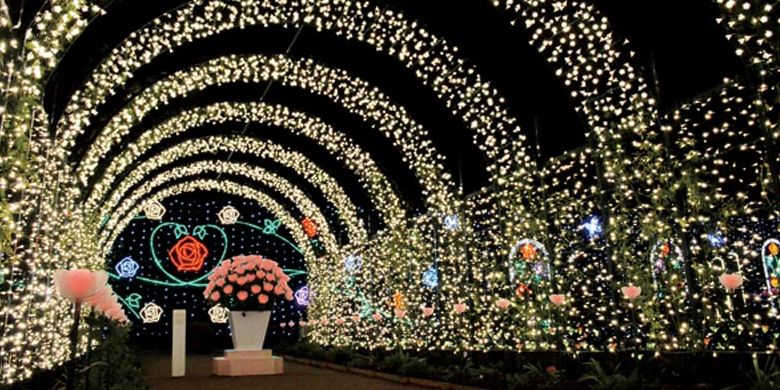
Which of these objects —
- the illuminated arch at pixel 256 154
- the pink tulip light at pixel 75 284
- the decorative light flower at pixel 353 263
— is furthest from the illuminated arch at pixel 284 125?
the pink tulip light at pixel 75 284

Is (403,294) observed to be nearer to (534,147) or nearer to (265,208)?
(534,147)

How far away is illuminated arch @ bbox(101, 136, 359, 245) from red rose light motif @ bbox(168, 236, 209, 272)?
5.38 m

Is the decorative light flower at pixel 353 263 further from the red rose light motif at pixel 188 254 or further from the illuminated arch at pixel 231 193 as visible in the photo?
the red rose light motif at pixel 188 254

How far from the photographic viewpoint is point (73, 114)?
815 cm

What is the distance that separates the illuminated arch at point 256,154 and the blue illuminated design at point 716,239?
982cm

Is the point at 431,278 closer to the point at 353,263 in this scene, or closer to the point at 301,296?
the point at 353,263

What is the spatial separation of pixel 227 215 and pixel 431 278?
1088 centimetres

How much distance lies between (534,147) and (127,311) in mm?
14479

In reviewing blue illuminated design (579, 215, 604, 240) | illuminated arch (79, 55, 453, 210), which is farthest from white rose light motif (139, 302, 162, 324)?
blue illuminated design (579, 215, 604, 240)

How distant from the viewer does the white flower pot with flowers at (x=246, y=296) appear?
8344 mm

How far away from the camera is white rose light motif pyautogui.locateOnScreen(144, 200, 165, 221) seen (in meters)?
20.6

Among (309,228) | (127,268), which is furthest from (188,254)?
(309,228)

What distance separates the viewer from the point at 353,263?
16.9 metres

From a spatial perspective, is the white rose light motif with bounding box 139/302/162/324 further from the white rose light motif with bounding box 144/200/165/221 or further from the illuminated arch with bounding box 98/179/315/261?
the white rose light motif with bounding box 144/200/165/221
